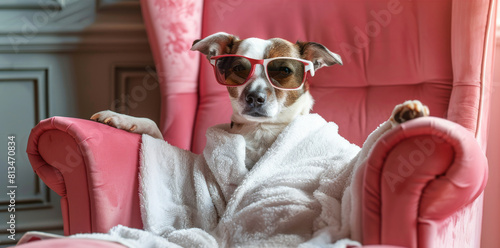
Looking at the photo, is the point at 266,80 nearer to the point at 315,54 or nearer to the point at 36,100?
the point at 315,54

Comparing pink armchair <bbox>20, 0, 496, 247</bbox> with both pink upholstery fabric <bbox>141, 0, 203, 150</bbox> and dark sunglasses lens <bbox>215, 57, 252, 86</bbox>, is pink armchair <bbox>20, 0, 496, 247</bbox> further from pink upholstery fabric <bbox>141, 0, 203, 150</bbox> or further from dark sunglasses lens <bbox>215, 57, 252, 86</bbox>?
dark sunglasses lens <bbox>215, 57, 252, 86</bbox>

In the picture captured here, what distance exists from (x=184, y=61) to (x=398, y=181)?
1.05 metres

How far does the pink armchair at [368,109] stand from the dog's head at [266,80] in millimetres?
241

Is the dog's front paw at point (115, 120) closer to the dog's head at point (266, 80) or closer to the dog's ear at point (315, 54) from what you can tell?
the dog's head at point (266, 80)

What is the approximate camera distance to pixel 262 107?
4.10ft

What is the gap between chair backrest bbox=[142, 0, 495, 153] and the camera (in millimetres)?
1326

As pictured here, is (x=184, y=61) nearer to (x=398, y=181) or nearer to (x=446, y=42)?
(x=446, y=42)

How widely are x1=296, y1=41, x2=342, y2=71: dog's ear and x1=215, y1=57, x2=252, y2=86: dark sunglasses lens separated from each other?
21 centimetres

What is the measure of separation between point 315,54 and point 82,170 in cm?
74

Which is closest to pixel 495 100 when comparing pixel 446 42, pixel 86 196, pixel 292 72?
pixel 446 42

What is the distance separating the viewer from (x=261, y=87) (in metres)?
1.24

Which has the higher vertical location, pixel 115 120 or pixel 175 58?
pixel 175 58

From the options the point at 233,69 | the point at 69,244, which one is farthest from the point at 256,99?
the point at 69,244

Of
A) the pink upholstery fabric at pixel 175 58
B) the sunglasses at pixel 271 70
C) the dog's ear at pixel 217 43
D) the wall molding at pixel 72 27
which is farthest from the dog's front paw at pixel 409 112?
the wall molding at pixel 72 27
